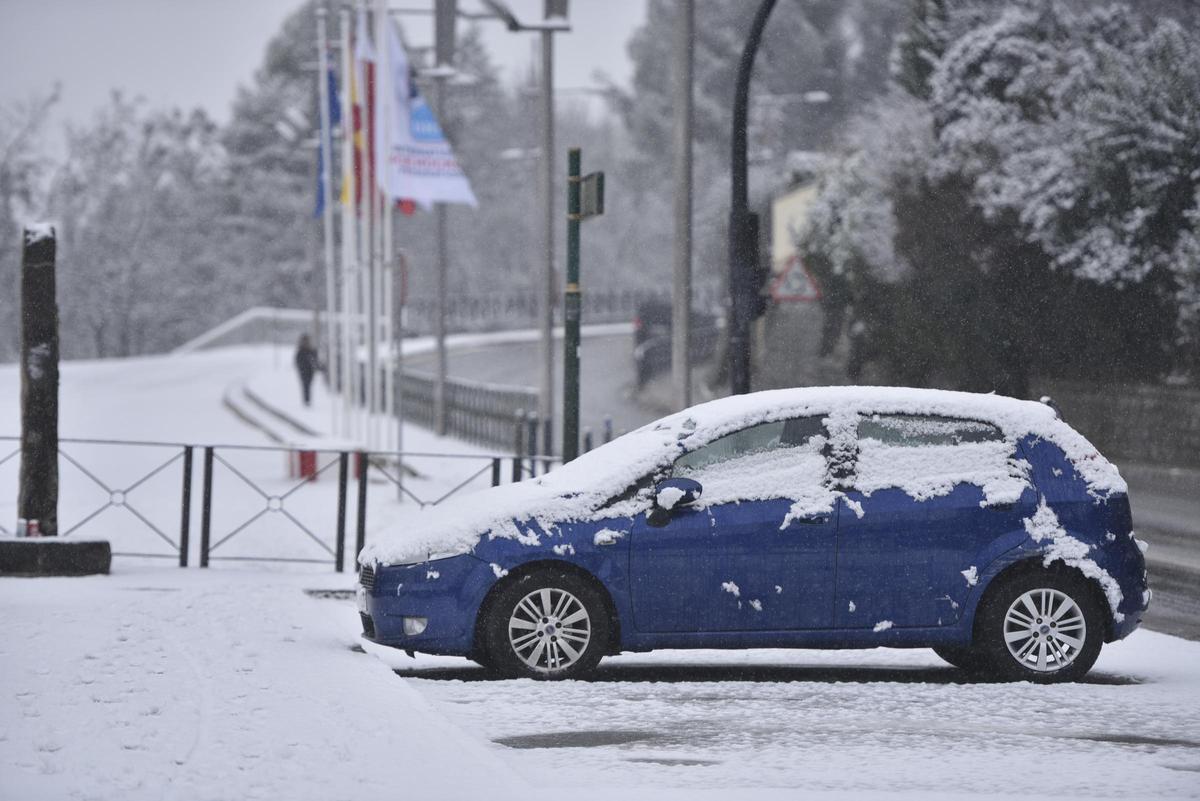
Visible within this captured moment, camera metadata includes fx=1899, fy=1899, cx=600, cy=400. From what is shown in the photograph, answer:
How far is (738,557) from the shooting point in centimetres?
970

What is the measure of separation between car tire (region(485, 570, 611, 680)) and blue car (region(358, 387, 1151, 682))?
0.03ft

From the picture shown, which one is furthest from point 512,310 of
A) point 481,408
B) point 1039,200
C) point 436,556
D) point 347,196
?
point 436,556

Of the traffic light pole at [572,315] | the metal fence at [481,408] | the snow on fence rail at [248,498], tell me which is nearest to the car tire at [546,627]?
the snow on fence rail at [248,498]

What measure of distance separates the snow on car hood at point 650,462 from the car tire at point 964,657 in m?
0.91

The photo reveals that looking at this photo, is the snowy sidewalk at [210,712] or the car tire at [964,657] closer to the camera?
the snowy sidewalk at [210,712]

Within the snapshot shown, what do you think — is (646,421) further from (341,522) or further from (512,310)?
(512,310)

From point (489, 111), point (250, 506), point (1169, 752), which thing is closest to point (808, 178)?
point (250, 506)

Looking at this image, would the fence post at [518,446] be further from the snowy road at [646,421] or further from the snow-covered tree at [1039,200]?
the snow-covered tree at [1039,200]

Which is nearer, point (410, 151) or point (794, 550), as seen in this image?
point (794, 550)

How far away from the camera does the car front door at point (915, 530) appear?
32.1 ft

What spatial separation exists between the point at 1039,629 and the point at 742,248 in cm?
777

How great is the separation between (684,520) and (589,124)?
432 feet

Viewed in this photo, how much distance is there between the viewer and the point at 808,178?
51.2 meters

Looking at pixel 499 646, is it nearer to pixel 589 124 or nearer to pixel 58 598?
pixel 58 598
